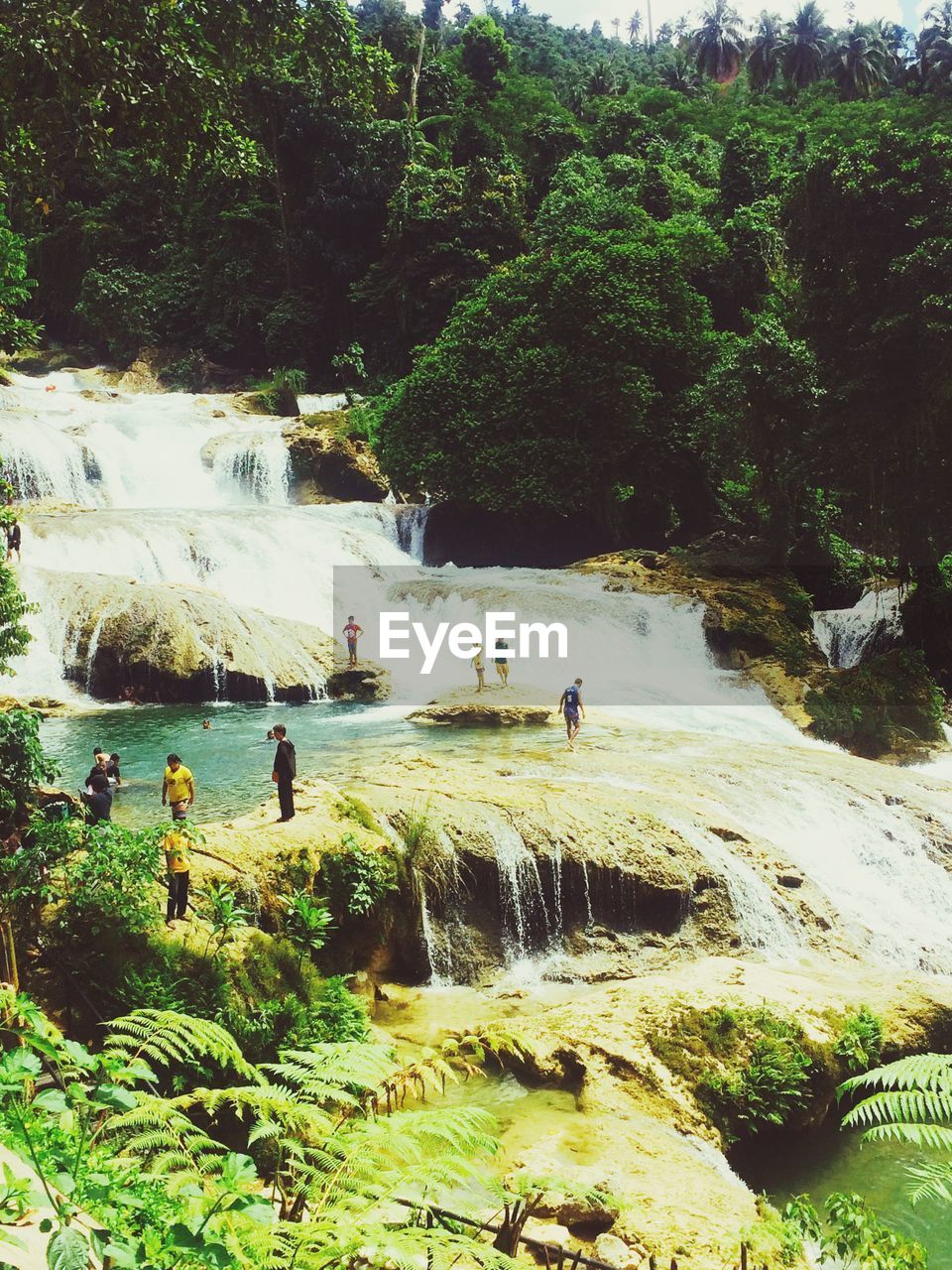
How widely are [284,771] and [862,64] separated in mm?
64975

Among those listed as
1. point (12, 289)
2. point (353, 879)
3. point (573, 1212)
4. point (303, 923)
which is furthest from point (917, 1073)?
point (12, 289)

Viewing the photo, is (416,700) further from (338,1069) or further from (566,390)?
(338,1069)

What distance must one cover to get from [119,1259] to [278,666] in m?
16.2

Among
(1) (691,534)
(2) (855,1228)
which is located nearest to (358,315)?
(1) (691,534)

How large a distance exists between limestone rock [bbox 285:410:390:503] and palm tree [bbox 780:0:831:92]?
161 ft

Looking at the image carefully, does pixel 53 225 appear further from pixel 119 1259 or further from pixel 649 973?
pixel 119 1259

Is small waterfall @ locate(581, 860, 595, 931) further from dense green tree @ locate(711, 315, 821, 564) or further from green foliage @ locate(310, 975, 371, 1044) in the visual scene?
dense green tree @ locate(711, 315, 821, 564)

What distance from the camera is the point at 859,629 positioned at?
22.5 m

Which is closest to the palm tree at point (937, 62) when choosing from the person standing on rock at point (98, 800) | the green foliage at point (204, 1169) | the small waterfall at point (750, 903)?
the small waterfall at point (750, 903)

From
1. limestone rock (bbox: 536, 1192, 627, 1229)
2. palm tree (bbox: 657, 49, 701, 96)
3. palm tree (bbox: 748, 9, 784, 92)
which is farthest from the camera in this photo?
palm tree (bbox: 657, 49, 701, 96)

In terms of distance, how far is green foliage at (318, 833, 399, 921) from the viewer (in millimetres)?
8992

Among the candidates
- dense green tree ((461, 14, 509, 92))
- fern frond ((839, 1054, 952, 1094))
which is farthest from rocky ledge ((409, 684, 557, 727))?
dense green tree ((461, 14, 509, 92))

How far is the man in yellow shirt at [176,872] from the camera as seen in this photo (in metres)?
7.63

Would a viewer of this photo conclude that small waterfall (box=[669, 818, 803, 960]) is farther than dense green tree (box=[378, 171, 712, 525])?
No
